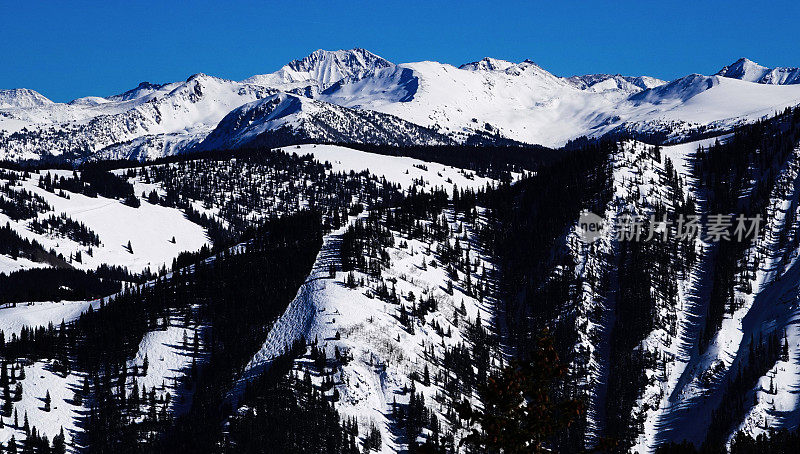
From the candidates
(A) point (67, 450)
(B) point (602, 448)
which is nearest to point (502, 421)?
(B) point (602, 448)

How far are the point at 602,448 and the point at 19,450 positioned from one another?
7349 inches

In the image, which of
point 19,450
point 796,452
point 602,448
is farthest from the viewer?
point 19,450

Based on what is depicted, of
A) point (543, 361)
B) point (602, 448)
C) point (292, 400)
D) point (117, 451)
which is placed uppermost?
point (543, 361)

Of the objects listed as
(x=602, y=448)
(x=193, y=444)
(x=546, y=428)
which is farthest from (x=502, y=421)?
(x=193, y=444)

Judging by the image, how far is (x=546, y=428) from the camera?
3850cm

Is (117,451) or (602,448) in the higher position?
(602,448)

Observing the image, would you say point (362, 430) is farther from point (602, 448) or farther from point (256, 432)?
point (602, 448)

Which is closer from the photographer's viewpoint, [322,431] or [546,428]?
[546,428]

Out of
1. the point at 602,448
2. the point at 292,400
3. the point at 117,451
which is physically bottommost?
the point at 117,451

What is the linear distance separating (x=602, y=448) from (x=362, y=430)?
167 m

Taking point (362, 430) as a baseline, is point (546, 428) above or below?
above

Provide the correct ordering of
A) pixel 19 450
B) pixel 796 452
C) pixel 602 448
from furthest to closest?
pixel 19 450, pixel 796 452, pixel 602 448

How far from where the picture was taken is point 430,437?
196m

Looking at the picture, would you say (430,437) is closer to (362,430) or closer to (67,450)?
(362,430)
